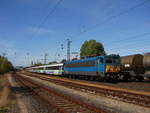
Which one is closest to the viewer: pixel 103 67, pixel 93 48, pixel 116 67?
pixel 103 67

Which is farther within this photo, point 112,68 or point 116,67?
point 116,67

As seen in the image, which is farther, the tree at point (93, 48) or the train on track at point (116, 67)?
the tree at point (93, 48)

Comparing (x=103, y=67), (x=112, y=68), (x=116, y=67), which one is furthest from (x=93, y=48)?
(x=103, y=67)

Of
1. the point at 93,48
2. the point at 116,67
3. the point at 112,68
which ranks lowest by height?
the point at 112,68

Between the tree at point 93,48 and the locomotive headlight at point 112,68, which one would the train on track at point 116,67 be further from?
the tree at point 93,48

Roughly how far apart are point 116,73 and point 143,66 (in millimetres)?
4084

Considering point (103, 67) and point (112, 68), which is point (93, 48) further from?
point (103, 67)

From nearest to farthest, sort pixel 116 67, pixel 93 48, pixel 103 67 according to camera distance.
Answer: pixel 103 67 → pixel 116 67 → pixel 93 48

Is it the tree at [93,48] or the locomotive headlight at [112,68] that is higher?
the tree at [93,48]

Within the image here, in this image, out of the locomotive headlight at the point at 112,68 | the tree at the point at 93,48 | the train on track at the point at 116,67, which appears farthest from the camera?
the tree at the point at 93,48

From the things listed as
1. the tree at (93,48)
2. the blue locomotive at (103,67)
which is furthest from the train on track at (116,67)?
the tree at (93,48)

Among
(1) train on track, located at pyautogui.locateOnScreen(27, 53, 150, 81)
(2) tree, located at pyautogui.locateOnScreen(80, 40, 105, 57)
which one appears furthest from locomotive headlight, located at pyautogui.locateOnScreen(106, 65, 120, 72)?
(2) tree, located at pyautogui.locateOnScreen(80, 40, 105, 57)

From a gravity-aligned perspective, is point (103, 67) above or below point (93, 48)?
below

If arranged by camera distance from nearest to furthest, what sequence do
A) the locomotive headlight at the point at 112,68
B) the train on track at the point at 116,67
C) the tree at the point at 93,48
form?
the locomotive headlight at the point at 112,68, the train on track at the point at 116,67, the tree at the point at 93,48
